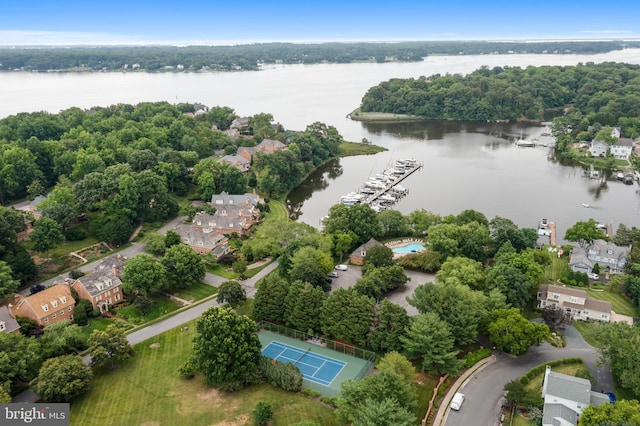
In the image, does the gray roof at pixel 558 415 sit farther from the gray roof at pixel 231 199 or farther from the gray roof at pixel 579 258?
the gray roof at pixel 231 199

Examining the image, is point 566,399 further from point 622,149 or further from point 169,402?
point 622,149

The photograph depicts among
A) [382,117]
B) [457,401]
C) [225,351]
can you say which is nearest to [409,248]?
[457,401]

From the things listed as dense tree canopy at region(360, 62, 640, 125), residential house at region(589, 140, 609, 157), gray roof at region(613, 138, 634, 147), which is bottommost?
residential house at region(589, 140, 609, 157)

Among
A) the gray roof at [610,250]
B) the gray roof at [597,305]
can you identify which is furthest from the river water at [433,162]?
the gray roof at [597,305]

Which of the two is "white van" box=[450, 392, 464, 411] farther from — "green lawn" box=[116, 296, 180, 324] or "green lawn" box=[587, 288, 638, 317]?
"green lawn" box=[116, 296, 180, 324]

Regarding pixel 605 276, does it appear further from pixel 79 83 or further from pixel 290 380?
pixel 79 83

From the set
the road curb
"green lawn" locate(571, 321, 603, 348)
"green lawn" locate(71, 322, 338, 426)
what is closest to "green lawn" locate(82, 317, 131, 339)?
"green lawn" locate(71, 322, 338, 426)

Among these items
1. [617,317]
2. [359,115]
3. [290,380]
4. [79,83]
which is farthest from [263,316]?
[79,83]
